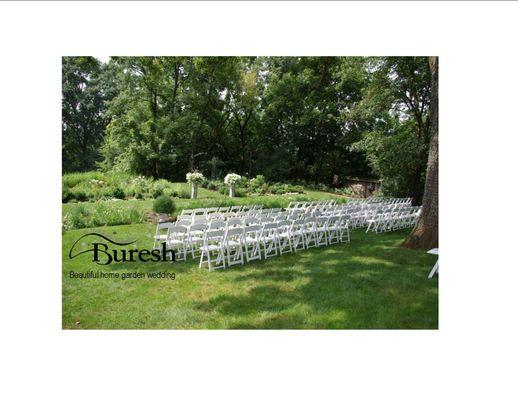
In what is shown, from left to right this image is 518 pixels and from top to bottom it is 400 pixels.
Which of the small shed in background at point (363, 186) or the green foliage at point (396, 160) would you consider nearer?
the green foliage at point (396, 160)

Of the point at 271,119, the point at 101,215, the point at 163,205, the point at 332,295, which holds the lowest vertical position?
the point at 332,295

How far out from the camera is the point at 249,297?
519cm

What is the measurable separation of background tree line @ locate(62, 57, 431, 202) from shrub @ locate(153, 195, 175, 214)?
0.89 meters

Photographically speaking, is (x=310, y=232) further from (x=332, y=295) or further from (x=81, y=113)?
(x=81, y=113)

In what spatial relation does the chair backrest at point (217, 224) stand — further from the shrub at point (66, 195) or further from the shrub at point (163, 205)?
the shrub at point (66, 195)

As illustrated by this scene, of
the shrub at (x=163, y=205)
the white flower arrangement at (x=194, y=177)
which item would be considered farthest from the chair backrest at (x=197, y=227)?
the white flower arrangement at (x=194, y=177)

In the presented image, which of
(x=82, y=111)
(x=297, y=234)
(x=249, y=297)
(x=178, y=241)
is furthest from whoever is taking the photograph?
(x=297, y=234)

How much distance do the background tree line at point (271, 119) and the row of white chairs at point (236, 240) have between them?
2622 millimetres

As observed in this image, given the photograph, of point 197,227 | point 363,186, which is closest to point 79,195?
point 197,227

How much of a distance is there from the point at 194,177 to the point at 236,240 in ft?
10.8

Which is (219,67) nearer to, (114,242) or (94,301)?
(114,242)

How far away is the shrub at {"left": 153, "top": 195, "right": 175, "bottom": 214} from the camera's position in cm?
854

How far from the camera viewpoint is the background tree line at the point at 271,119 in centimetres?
862
